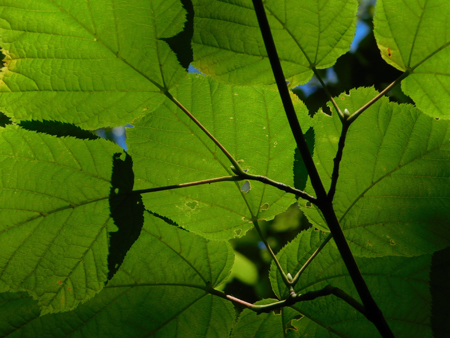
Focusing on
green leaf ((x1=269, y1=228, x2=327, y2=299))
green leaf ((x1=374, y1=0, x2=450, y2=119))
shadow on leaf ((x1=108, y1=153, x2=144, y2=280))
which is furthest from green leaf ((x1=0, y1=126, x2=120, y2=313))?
green leaf ((x1=374, y1=0, x2=450, y2=119))

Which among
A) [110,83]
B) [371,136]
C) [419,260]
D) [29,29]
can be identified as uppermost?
[29,29]

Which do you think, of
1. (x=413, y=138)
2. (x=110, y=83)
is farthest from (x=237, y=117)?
(x=413, y=138)

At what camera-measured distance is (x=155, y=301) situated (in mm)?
918

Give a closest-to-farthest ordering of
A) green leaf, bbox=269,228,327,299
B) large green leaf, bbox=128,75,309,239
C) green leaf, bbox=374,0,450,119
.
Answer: green leaf, bbox=374,0,450,119, large green leaf, bbox=128,75,309,239, green leaf, bbox=269,228,327,299

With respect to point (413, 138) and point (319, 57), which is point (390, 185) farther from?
point (319, 57)

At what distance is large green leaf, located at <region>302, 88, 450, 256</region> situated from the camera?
2.81 ft

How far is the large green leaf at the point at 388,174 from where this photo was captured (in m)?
0.86

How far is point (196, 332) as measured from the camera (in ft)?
3.09

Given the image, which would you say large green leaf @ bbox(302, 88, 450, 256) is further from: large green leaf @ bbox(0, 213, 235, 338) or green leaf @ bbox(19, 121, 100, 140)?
green leaf @ bbox(19, 121, 100, 140)

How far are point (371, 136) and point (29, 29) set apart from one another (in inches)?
29.1

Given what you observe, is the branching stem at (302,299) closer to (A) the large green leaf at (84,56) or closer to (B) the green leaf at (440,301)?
(B) the green leaf at (440,301)

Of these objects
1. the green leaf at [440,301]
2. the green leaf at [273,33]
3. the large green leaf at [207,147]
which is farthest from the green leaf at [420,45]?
the green leaf at [440,301]

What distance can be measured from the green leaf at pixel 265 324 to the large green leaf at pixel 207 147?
0.67 ft

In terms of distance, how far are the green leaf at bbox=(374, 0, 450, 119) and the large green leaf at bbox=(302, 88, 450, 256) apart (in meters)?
0.07
